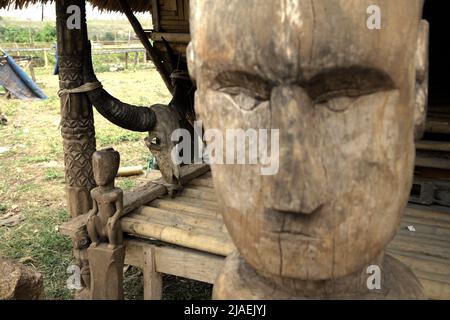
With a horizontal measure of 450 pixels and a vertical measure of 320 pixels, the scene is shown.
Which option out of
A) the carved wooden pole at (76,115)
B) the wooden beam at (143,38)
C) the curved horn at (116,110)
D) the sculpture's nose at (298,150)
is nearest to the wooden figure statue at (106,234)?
the carved wooden pole at (76,115)

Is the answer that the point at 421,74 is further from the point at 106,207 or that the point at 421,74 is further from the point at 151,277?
the point at 151,277

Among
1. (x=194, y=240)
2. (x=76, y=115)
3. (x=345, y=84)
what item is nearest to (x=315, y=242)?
(x=345, y=84)

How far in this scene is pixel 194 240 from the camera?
275 centimetres

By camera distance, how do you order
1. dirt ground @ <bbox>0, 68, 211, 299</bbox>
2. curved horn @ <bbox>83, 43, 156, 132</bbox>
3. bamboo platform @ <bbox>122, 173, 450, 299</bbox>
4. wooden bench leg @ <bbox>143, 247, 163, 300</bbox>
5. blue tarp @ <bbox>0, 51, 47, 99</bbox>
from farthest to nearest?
blue tarp @ <bbox>0, 51, 47, 99</bbox> → dirt ground @ <bbox>0, 68, 211, 299</bbox> → curved horn @ <bbox>83, 43, 156, 132</bbox> → wooden bench leg @ <bbox>143, 247, 163, 300</bbox> → bamboo platform @ <bbox>122, 173, 450, 299</bbox>

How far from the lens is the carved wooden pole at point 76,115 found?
10.9ft

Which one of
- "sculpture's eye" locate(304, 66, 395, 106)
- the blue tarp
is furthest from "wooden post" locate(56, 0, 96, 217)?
the blue tarp

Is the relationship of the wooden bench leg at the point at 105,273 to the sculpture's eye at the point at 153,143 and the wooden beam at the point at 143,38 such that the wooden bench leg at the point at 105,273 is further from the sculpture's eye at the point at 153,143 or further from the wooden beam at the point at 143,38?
the wooden beam at the point at 143,38

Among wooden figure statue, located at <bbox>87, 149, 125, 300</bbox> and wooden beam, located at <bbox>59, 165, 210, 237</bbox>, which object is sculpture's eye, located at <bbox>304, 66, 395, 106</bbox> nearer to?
wooden figure statue, located at <bbox>87, 149, 125, 300</bbox>

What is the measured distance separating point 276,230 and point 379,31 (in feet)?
1.85

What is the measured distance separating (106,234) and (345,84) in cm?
208

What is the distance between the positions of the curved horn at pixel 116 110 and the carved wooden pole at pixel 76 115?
0.08 meters

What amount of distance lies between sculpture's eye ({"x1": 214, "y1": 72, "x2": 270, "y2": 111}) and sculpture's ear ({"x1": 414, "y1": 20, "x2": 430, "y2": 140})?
441 mm

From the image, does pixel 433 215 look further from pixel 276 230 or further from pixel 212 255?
pixel 276 230

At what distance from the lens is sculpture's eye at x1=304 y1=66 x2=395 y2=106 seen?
1.11 meters
